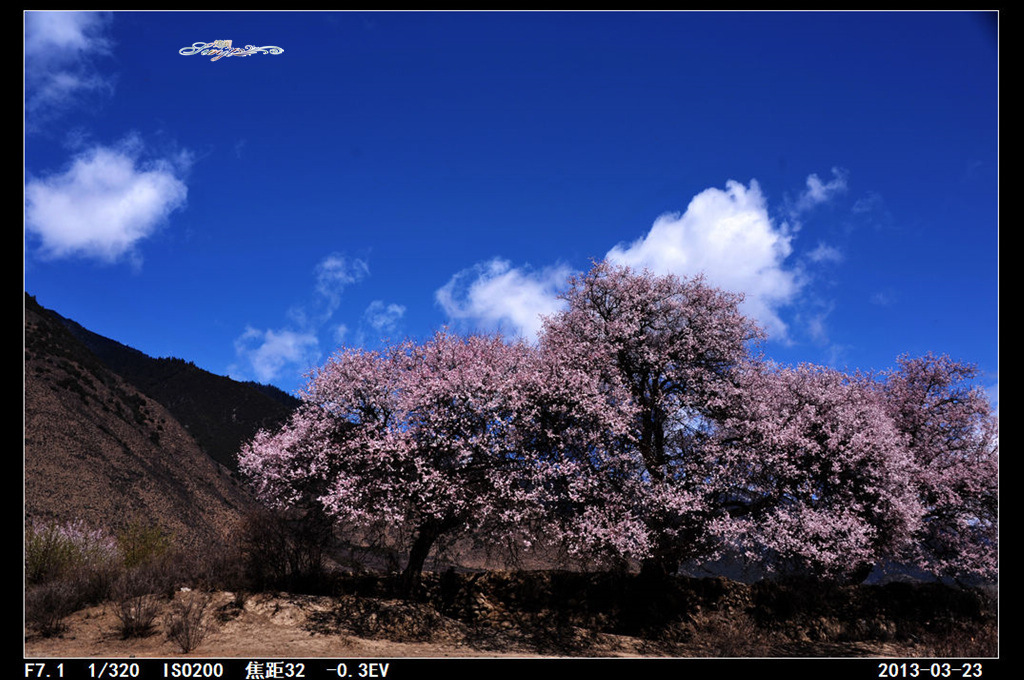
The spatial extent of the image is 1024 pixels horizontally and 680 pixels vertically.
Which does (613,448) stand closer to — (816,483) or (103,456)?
(816,483)

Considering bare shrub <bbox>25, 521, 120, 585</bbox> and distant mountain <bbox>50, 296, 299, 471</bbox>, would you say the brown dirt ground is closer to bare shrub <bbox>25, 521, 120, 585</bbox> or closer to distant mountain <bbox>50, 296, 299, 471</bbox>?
bare shrub <bbox>25, 521, 120, 585</bbox>

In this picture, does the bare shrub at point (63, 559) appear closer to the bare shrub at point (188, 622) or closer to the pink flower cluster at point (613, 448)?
the bare shrub at point (188, 622)

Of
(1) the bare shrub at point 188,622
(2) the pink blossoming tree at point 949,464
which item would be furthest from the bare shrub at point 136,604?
(2) the pink blossoming tree at point 949,464

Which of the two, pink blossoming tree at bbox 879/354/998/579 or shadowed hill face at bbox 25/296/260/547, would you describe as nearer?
pink blossoming tree at bbox 879/354/998/579

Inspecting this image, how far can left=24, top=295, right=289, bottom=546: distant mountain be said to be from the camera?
121 feet

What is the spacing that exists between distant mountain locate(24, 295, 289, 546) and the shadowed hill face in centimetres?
8

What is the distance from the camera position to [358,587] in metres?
18.9

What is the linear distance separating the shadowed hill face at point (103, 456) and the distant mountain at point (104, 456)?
0.08 m

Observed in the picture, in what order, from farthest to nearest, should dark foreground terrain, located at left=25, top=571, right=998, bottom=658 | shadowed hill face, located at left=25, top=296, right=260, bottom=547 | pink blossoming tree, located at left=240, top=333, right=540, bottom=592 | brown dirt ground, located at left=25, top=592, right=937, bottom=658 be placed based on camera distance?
shadowed hill face, located at left=25, top=296, right=260, bottom=547
pink blossoming tree, located at left=240, top=333, right=540, bottom=592
dark foreground terrain, located at left=25, top=571, right=998, bottom=658
brown dirt ground, located at left=25, top=592, right=937, bottom=658

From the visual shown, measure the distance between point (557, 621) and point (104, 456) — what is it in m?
38.2

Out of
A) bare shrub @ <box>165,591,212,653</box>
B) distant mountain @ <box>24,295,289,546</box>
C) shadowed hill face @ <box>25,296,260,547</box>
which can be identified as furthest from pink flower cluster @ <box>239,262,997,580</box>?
shadowed hill face @ <box>25,296,260,547</box>

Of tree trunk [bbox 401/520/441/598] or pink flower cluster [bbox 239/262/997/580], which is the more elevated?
pink flower cluster [bbox 239/262/997/580]

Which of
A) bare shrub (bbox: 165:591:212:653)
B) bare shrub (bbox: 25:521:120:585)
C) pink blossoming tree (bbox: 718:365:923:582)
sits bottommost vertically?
bare shrub (bbox: 165:591:212:653)
